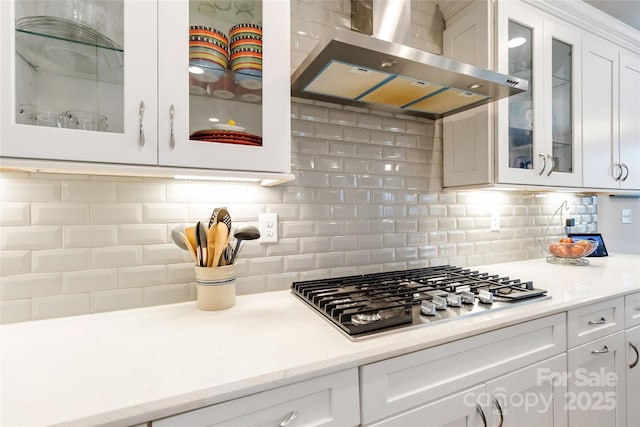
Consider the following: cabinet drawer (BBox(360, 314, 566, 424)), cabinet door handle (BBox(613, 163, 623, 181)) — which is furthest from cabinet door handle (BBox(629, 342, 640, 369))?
cabinet door handle (BBox(613, 163, 623, 181))

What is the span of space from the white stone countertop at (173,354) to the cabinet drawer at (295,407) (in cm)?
3

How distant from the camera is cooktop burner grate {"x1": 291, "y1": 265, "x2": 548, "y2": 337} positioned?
2.86 ft

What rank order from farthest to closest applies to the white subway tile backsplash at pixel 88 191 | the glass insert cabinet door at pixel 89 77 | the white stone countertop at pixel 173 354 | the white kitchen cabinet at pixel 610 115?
the white kitchen cabinet at pixel 610 115
the white subway tile backsplash at pixel 88 191
the glass insert cabinet door at pixel 89 77
the white stone countertop at pixel 173 354

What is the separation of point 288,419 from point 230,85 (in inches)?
38.3

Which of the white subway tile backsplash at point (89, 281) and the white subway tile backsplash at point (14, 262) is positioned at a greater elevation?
the white subway tile backsplash at point (14, 262)

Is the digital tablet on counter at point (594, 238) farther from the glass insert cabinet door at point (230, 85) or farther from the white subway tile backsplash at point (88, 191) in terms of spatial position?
the white subway tile backsplash at point (88, 191)

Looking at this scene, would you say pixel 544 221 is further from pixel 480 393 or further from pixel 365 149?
pixel 480 393

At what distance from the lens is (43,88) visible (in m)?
0.80

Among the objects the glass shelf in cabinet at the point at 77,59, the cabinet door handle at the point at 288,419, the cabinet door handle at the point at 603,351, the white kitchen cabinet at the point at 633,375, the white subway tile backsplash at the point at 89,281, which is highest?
the glass shelf in cabinet at the point at 77,59

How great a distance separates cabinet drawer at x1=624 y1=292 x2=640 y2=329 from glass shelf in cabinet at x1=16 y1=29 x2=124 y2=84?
211 cm

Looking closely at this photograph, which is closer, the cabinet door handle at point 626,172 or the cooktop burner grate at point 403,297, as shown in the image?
the cooktop burner grate at point 403,297

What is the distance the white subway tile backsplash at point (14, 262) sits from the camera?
0.93 m

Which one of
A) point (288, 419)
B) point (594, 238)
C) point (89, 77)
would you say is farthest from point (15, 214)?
point (594, 238)

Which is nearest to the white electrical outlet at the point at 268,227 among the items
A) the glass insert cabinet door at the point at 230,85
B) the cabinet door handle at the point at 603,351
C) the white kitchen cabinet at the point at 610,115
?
the glass insert cabinet door at the point at 230,85
